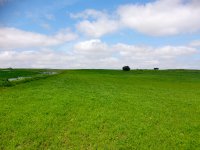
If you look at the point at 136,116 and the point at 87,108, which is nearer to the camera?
the point at 136,116

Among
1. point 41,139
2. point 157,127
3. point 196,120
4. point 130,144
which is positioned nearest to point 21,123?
point 41,139

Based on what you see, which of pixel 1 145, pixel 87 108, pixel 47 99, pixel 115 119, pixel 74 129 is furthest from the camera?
pixel 47 99

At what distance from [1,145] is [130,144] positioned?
26.2ft

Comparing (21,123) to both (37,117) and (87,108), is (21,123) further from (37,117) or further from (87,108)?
(87,108)

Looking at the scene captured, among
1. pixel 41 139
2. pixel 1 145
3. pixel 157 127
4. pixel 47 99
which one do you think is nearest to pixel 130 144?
pixel 157 127

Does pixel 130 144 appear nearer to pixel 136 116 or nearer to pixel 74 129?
pixel 74 129

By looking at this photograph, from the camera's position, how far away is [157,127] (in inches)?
915

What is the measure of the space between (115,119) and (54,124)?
15.4 feet

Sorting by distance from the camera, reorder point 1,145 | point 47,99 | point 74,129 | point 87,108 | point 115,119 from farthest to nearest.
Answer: point 47,99 → point 87,108 → point 115,119 → point 74,129 → point 1,145

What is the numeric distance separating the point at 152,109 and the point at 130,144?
924 centimetres

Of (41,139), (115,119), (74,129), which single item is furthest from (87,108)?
(41,139)

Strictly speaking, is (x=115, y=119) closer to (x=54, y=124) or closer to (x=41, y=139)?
(x=54, y=124)

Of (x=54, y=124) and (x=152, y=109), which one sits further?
(x=152, y=109)

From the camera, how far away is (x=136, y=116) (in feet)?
85.0
